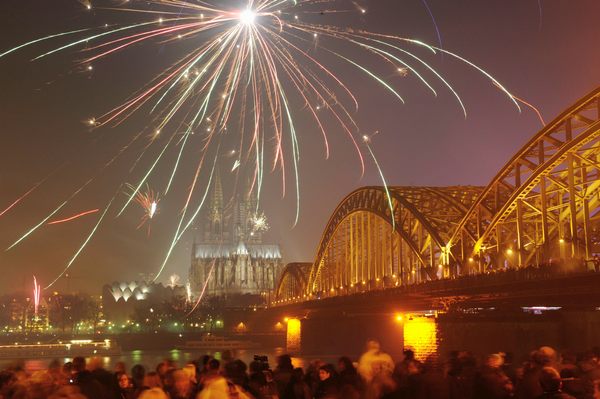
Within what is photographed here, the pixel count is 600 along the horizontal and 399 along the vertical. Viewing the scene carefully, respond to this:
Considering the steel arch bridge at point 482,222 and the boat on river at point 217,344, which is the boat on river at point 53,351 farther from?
the steel arch bridge at point 482,222

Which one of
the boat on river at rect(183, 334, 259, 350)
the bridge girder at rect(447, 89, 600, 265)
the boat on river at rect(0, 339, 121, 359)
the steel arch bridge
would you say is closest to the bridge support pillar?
the steel arch bridge

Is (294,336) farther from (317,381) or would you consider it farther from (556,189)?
(317,381)

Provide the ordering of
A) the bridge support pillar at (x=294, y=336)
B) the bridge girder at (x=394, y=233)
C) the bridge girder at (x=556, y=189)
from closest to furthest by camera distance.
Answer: the bridge girder at (x=556, y=189), the bridge girder at (x=394, y=233), the bridge support pillar at (x=294, y=336)

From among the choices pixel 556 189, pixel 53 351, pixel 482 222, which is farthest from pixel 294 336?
pixel 556 189

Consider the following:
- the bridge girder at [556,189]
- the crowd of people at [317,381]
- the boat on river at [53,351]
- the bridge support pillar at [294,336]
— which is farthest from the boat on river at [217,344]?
the crowd of people at [317,381]

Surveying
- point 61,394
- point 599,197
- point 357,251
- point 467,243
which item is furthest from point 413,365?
point 357,251

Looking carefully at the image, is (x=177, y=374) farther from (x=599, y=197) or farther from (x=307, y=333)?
(x=307, y=333)

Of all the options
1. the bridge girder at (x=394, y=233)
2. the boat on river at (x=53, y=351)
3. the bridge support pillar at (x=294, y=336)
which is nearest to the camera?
the bridge girder at (x=394, y=233)
